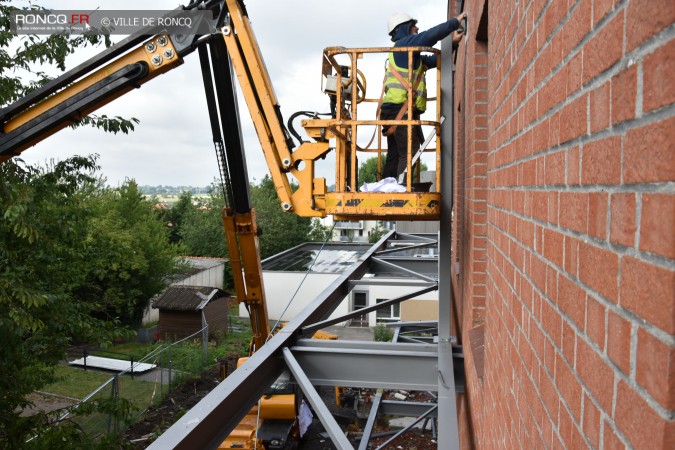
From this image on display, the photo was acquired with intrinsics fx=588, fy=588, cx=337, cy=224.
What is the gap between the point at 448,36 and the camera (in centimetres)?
556

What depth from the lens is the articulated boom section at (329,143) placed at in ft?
18.2

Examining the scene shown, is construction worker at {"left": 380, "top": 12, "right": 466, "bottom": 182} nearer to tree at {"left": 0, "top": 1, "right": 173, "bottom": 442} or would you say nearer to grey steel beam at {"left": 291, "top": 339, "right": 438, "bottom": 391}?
grey steel beam at {"left": 291, "top": 339, "right": 438, "bottom": 391}

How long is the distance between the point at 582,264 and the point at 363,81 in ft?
18.2

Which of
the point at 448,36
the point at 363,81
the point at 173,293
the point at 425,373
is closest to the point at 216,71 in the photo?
the point at 363,81

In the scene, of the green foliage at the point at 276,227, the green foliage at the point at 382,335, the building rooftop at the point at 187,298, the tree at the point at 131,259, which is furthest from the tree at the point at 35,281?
the green foliage at the point at 276,227

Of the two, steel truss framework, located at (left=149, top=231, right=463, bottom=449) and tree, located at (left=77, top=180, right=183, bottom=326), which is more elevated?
steel truss framework, located at (left=149, top=231, right=463, bottom=449)

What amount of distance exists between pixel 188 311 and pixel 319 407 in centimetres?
2614

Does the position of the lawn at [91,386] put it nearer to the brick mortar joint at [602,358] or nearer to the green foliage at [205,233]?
the brick mortar joint at [602,358]

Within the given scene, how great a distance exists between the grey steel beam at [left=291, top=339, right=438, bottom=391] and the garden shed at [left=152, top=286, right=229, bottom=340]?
79.6ft

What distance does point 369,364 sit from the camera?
5336mm

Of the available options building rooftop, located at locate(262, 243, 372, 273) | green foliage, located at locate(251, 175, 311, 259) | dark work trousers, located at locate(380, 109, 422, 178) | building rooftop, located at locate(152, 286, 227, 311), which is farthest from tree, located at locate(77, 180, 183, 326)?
dark work trousers, located at locate(380, 109, 422, 178)

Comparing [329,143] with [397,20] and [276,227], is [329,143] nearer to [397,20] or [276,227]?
[397,20]

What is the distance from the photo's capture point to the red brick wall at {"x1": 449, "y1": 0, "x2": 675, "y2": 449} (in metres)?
0.85

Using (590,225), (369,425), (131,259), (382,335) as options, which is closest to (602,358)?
(590,225)
